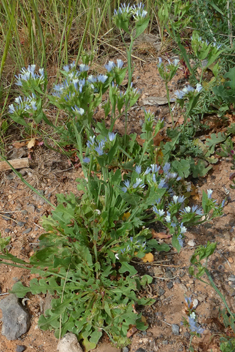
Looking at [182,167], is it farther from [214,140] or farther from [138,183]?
[138,183]

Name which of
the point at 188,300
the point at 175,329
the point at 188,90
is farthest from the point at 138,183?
the point at 175,329

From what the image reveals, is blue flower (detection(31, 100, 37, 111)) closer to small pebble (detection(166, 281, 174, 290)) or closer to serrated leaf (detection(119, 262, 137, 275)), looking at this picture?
serrated leaf (detection(119, 262, 137, 275))

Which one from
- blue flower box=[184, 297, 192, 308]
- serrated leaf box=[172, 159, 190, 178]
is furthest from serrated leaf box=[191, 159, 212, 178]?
blue flower box=[184, 297, 192, 308]

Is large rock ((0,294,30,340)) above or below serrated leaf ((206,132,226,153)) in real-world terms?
below

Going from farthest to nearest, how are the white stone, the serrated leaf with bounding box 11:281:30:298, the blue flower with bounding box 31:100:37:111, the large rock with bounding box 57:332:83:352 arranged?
the white stone, the serrated leaf with bounding box 11:281:30:298, the large rock with bounding box 57:332:83:352, the blue flower with bounding box 31:100:37:111

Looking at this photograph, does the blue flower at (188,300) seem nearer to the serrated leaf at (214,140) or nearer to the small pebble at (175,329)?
the small pebble at (175,329)

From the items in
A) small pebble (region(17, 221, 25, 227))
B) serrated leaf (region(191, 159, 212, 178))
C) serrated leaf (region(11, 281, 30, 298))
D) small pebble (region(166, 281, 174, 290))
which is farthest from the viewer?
serrated leaf (region(191, 159, 212, 178))

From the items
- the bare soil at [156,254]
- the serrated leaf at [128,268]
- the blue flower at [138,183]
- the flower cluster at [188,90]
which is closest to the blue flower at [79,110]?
the blue flower at [138,183]

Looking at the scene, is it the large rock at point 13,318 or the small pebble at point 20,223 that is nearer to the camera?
the large rock at point 13,318
